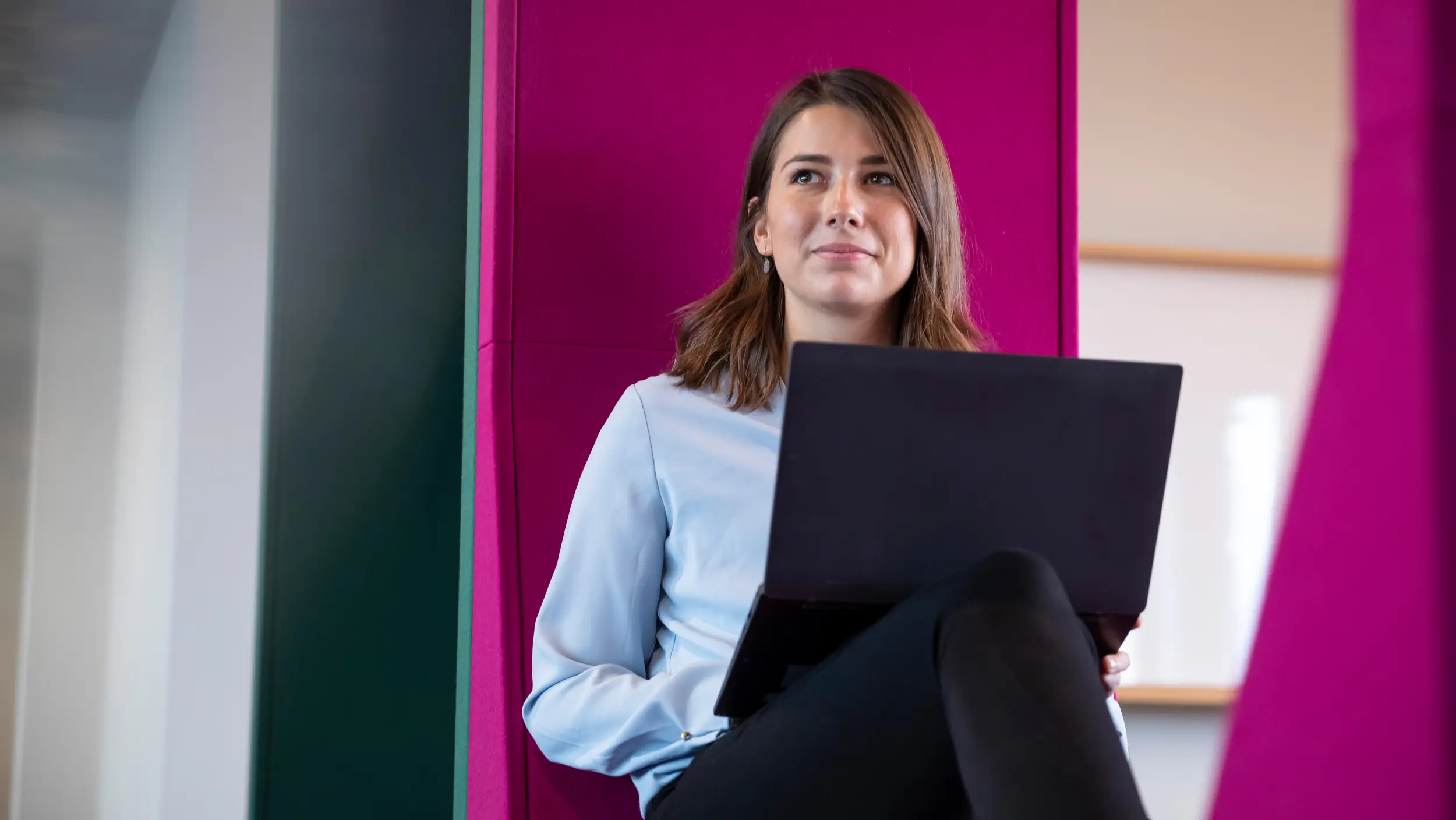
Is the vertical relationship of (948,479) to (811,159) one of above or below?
below

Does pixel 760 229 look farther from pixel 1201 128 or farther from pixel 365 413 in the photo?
pixel 1201 128

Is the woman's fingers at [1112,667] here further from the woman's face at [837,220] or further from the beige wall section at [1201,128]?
the beige wall section at [1201,128]

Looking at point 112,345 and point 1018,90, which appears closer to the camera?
point 1018,90

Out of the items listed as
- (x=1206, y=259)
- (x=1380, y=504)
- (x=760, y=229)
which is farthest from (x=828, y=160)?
(x=1206, y=259)

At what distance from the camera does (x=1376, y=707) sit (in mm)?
472

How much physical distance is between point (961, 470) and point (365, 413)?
1130 mm

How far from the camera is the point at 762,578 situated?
123 centimetres

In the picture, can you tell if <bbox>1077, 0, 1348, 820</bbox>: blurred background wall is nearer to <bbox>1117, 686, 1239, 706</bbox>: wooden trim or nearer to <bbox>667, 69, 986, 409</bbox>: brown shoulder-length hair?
<bbox>1117, 686, 1239, 706</bbox>: wooden trim

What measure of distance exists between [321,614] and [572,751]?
667 mm

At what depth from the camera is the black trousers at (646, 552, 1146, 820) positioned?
2.35 feet

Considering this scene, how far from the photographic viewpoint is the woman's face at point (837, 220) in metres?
1.38

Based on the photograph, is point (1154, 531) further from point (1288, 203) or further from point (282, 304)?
point (1288, 203)

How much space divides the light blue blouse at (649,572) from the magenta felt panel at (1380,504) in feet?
2.47

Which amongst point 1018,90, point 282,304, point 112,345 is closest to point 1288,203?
point 1018,90
